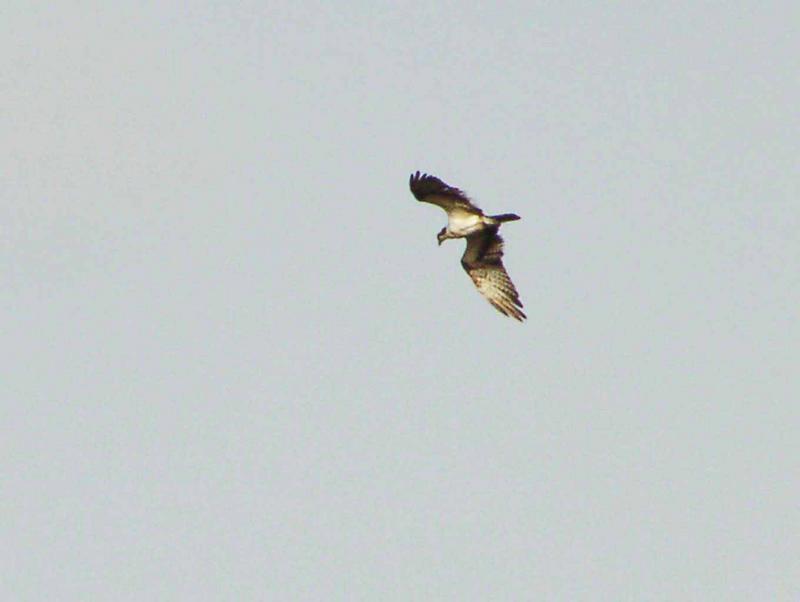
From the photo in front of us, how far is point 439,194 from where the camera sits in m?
46.6

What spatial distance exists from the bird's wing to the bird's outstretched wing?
1278 mm

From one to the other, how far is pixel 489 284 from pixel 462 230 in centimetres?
163

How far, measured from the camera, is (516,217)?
4672cm

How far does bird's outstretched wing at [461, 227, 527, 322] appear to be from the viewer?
48.5 meters

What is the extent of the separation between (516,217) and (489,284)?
108 inches

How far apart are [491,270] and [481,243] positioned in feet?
2.41

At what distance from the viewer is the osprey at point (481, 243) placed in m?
47.1

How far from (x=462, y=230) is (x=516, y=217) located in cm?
199

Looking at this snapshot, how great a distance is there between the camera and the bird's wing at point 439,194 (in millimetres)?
45875

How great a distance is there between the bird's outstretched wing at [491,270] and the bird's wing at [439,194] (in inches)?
50.3

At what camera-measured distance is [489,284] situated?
48875 mm

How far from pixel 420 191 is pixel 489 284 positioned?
386 cm

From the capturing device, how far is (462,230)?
158 feet

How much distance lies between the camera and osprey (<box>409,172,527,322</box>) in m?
47.1
